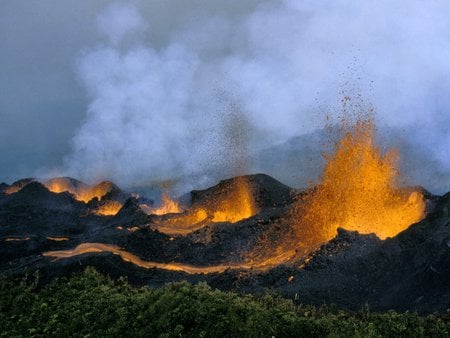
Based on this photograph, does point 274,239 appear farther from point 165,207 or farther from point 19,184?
point 19,184

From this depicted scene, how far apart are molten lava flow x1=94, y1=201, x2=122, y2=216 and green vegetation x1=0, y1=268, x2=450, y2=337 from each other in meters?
42.3

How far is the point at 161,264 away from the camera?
109ft

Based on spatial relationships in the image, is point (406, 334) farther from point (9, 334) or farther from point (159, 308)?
point (9, 334)

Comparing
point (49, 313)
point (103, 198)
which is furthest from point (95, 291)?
point (103, 198)

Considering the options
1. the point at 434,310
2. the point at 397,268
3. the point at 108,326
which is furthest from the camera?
the point at 397,268

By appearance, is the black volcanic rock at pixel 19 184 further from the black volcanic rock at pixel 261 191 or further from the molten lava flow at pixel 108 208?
the black volcanic rock at pixel 261 191

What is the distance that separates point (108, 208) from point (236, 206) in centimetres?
2112

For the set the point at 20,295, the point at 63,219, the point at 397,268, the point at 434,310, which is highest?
the point at 63,219

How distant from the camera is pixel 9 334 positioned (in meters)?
15.9

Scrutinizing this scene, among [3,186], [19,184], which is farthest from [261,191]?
[3,186]

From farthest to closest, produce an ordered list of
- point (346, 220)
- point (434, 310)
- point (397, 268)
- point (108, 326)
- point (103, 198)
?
1. point (103, 198)
2. point (346, 220)
3. point (397, 268)
4. point (434, 310)
5. point (108, 326)

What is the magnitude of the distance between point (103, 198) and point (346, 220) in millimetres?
41725

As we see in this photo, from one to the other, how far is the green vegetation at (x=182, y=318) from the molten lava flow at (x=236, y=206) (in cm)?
2802

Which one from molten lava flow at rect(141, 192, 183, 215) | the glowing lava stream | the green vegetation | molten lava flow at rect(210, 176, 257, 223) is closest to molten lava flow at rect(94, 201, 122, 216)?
molten lava flow at rect(141, 192, 183, 215)
